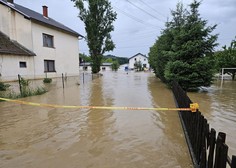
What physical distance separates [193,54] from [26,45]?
630 inches

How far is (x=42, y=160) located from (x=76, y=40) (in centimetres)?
2596

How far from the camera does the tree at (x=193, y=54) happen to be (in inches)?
448

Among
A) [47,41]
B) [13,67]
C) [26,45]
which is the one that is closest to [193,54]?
[13,67]

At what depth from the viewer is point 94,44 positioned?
31156mm

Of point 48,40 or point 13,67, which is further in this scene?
point 48,40

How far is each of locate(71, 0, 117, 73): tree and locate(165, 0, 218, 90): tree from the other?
21089mm

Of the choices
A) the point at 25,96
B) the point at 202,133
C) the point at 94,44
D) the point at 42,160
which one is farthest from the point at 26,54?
the point at 202,133

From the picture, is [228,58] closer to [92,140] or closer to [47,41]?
[47,41]

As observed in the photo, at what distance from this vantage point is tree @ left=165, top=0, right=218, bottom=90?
1138cm

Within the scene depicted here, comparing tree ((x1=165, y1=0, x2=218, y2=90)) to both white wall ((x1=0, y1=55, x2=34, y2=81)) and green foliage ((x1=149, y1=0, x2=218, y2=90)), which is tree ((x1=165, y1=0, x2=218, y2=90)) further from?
white wall ((x1=0, y1=55, x2=34, y2=81))

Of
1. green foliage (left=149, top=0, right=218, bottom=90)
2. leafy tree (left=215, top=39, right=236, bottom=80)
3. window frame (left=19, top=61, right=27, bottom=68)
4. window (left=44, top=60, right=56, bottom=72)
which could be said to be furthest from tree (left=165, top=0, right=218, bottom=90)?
window (left=44, top=60, right=56, bottom=72)

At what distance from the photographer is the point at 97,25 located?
3119cm

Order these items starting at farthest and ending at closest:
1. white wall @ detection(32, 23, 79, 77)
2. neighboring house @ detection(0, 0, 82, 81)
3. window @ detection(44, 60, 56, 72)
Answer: window @ detection(44, 60, 56, 72) → white wall @ detection(32, 23, 79, 77) → neighboring house @ detection(0, 0, 82, 81)

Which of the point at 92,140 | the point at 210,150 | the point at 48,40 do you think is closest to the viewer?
the point at 210,150
